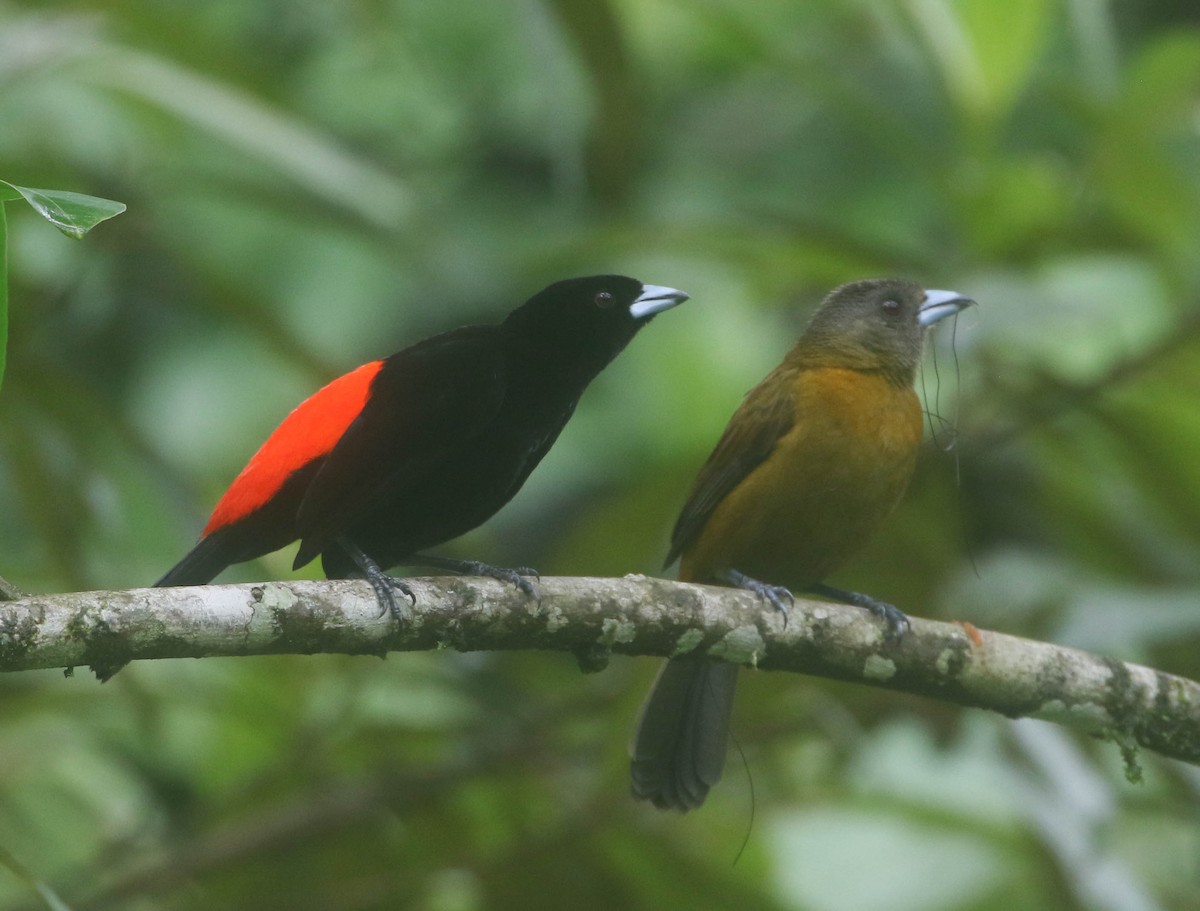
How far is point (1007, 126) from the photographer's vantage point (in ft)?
22.4

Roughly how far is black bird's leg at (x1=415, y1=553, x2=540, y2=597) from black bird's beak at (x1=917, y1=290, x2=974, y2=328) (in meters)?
1.19

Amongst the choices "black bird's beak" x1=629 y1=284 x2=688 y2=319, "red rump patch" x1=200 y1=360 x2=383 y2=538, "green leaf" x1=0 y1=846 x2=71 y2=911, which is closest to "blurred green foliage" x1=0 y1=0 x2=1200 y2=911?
"black bird's beak" x1=629 y1=284 x2=688 y2=319

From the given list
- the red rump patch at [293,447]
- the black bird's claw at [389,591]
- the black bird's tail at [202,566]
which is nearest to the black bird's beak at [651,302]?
the red rump patch at [293,447]

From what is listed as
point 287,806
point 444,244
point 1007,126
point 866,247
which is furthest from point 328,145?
point 1007,126

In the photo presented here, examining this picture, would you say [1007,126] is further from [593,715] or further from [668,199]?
[593,715]

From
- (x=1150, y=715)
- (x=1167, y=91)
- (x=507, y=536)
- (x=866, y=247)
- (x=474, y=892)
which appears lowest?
(x=474, y=892)

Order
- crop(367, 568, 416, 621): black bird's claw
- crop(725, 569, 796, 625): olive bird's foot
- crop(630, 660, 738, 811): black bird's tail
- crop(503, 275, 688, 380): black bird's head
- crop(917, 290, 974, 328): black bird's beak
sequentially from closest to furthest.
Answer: crop(367, 568, 416, 621): black bird's claw → crop(725, 569, 796, 625): olive bird's foot → crop(503, 275, 688, 380): black bird's head → crop(630, 660, 738, 811): black bird's tail → crop(917, 290, 974, 328): black bird's beak

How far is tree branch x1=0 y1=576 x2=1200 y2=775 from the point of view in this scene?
6.16 ft

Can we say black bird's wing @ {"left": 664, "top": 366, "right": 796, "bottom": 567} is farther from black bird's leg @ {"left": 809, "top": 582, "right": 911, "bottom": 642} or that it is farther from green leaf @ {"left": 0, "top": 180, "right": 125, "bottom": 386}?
green leaf @ {"left": 0, "top": 180, "right": 125, "bottom": 386}

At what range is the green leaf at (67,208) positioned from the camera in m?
1.55

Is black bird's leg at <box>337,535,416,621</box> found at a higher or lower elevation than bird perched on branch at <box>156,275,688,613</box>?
lower

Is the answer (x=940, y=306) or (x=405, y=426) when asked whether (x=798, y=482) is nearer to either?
(x=940, y=306)

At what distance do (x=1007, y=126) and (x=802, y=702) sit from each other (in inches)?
155

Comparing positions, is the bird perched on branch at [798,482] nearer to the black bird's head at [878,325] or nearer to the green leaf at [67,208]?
the black bird's head at [878,325]
